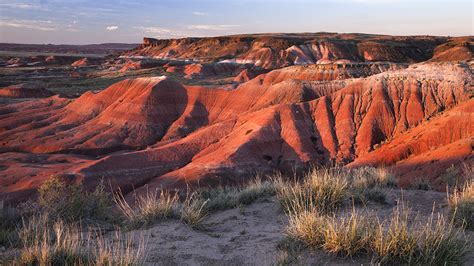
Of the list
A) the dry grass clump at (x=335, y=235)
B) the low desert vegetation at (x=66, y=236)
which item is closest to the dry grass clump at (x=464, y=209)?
the dry grass clump at (x=335, y=235)

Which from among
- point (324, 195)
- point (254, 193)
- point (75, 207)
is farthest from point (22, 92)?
point (324, 195)

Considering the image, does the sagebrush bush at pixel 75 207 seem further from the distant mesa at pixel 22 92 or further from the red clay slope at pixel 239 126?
the distant mesa at pixel 22 92

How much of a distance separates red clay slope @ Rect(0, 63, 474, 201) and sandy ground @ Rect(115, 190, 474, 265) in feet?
60.0

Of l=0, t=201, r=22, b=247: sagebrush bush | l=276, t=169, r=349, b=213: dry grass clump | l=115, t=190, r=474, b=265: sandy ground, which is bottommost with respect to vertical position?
l=0, t=201, r=22, b=247: sagebrush bush

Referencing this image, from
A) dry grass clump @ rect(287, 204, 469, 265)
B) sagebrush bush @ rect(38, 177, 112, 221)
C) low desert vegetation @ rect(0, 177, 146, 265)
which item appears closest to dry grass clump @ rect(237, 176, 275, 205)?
low desert vegetation @ rect(0, 177, 146, 265)

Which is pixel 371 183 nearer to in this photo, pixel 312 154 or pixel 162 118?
pixel 312 154

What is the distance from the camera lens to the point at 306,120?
37.8m

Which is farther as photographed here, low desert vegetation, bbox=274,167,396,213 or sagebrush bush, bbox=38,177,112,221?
sagebrush bush, bbox=38,177,112,221

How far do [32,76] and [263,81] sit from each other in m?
69.7

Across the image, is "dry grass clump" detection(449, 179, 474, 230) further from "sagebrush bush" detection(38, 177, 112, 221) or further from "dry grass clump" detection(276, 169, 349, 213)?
"sagebrush bush" detection(38, 177, 112, 221)

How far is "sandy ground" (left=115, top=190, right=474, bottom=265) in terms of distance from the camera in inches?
197

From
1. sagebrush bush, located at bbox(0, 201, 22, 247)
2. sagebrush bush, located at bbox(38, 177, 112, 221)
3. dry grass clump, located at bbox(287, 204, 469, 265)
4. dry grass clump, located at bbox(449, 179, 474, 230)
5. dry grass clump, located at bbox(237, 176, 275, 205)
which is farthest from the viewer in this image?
dry grass clump, located at bbox(237, 176, 275, 205)

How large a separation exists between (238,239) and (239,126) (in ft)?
111

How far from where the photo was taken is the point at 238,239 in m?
5.95
